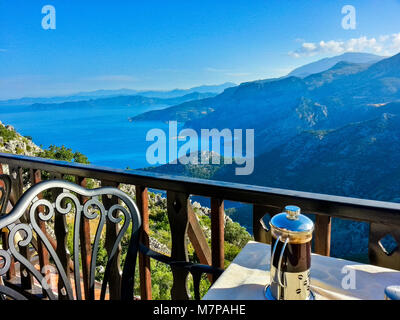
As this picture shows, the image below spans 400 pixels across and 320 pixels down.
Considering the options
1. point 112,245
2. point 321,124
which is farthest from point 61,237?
point 321,124

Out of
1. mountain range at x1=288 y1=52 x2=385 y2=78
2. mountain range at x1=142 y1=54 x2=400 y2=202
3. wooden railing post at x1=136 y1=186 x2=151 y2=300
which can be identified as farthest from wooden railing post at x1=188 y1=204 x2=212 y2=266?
mountain range at x1=288 y1=52 x2=385 y2=78

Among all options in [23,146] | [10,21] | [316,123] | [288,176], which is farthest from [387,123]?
[10,21]

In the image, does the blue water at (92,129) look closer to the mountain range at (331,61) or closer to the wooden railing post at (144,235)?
the wooden railing post at (144,235)

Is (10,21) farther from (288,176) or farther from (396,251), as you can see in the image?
(396,251)

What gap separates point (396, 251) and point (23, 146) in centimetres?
1911

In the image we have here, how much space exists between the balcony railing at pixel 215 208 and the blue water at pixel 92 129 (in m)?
19.4

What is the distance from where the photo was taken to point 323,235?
3.36 feet

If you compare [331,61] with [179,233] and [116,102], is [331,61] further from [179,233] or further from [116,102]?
[179,233]

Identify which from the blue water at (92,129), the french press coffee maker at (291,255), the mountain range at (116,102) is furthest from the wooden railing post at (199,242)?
the mountain range at (116,102)

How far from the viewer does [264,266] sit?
90 cm

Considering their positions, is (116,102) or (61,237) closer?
(61,237)

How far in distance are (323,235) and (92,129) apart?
28681mm

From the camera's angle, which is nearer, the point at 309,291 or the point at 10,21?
the point at 309,291

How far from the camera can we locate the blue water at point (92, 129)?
2231 cm
